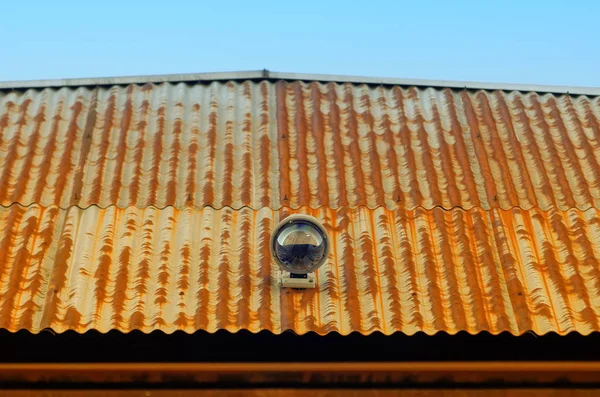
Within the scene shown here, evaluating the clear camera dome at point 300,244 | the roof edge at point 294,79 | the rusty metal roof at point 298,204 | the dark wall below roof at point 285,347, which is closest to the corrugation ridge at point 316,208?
the rusty metal roof at point 298,204

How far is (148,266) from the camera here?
19.6 feet

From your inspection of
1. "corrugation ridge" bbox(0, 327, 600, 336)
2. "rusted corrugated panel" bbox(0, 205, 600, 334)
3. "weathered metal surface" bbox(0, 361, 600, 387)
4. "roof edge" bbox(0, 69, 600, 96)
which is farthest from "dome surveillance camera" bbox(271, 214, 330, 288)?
"roof edge" bbox(0, 69, 600, 96)

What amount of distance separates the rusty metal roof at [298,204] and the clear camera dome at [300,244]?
238 mm

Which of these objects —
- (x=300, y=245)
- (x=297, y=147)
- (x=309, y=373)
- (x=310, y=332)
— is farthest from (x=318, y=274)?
(x=297, y=147)

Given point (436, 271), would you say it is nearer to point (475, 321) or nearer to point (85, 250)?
point (475, 321)

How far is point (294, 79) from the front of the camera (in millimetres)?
8836

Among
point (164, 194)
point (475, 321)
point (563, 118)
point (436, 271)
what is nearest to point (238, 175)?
point (164, 194)

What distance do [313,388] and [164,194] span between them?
2281mm

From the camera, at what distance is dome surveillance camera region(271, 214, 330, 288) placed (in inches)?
224

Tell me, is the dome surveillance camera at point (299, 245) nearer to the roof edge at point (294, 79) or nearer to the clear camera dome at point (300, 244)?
the clear camera dome at point (300, 244)

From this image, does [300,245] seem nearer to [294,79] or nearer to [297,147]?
[297,147]

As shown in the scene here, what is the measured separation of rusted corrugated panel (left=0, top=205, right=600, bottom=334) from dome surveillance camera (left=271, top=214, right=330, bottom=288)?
19cm

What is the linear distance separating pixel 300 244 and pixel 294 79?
11.6 feet

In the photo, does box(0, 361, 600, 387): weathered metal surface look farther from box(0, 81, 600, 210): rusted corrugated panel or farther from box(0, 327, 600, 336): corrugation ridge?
box(0, 81, 600, 210): rusted corrugated panel
